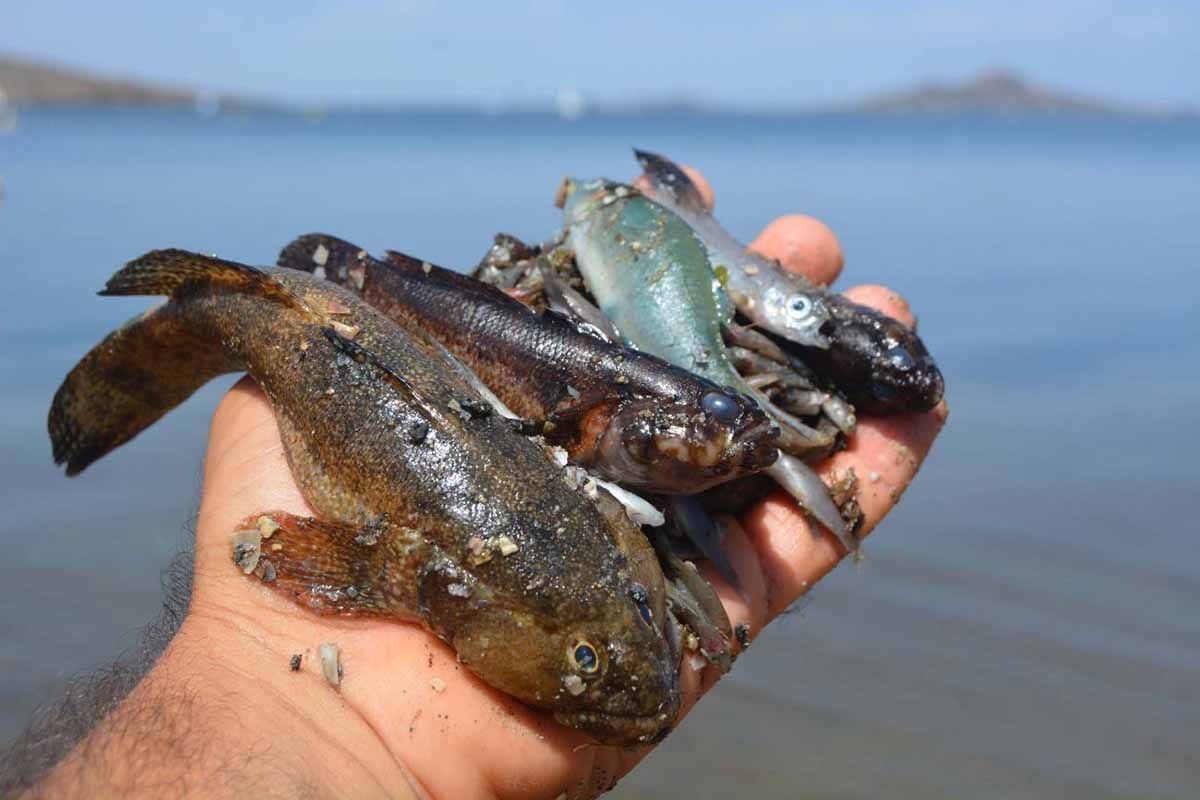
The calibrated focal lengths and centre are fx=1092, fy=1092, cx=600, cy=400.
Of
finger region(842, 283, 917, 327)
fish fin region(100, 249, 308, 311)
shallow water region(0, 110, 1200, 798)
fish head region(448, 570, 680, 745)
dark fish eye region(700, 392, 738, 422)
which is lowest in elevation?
shallow water region(0, 110, 1200, 798)

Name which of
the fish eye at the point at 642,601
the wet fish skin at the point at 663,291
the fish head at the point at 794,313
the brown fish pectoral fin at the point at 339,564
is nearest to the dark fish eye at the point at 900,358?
the fish head at the point at 794,313

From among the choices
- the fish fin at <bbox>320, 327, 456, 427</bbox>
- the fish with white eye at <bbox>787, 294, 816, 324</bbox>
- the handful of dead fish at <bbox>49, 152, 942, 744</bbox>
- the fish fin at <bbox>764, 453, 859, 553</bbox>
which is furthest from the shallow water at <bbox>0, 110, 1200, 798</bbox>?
the fish with white eye at <bbox>787, 294, 816, 324</bbox>

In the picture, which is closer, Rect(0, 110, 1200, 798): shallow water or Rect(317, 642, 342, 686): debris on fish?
Rect(317, 642, 342, 686): debris on fish

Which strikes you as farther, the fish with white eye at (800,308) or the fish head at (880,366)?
the fish with white eye at (800,308)

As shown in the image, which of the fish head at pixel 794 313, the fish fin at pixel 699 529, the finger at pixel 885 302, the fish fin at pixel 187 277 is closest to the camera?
the fish fin at pixel 699 529

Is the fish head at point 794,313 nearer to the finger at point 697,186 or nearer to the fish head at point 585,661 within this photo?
the finger at point 697,186

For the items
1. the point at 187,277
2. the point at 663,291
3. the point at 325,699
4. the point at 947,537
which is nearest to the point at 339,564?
the point at 325,699

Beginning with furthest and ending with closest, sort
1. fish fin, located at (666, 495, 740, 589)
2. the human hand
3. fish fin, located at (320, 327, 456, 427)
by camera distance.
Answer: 1. fish fin, located at (666, 495, 740, 589)
2. fish fin, located at (320, 327, 456, 427)
3. the human hand

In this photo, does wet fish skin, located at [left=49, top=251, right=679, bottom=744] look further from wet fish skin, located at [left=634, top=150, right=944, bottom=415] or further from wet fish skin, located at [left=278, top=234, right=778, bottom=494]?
wet fish skin, located at [left=634, top=150, right=944, bottom=415]

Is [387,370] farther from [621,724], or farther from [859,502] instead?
[859,502]
